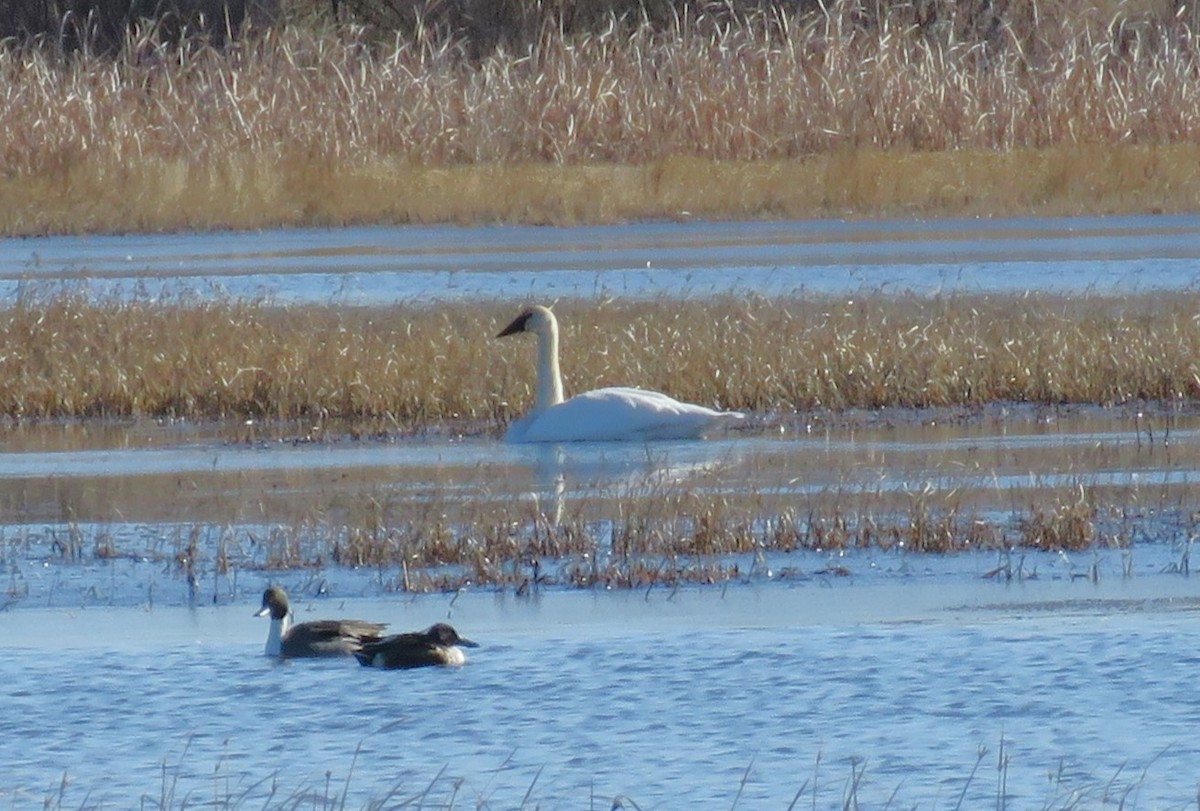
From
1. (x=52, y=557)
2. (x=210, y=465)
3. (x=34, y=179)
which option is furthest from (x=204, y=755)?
(x=34, y=179)

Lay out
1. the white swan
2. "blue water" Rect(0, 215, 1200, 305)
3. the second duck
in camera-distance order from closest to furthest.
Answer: the second duck, the white swan, "blue water" Rect(0, 215, 1200, 305)

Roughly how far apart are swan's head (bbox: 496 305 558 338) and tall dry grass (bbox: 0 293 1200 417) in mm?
426

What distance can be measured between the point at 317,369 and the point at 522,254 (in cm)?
755

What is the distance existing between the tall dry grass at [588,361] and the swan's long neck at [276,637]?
16.4 feet

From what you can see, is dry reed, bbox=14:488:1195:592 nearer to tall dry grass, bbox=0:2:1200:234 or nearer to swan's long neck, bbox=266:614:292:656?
swan's long neck, bbox=266:614:292:656

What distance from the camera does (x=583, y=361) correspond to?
44.5 ft

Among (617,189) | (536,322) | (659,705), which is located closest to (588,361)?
(536,322)

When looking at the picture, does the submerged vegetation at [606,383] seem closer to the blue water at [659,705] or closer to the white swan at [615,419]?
the blue water at [659,705]

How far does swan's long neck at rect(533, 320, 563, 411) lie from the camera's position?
11875 millimetres

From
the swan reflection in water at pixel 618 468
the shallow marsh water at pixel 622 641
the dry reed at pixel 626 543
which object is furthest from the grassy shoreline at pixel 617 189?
the dry reed at pixel 626 543

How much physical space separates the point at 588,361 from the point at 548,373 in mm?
1615

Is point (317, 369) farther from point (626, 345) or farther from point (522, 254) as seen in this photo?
point (522, 254)

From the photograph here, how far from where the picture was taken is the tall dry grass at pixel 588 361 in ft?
Answer: 41.2

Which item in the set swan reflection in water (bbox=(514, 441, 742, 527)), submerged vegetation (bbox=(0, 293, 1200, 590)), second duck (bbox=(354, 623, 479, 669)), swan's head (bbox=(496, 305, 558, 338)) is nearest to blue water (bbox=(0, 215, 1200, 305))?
submerged vegetation (bbox=(0, 293, 1200, 590))
